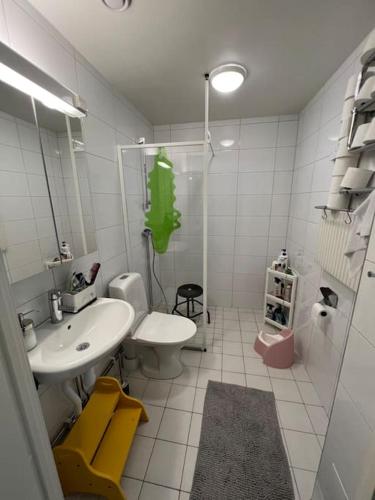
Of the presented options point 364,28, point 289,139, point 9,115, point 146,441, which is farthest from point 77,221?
point 289,139

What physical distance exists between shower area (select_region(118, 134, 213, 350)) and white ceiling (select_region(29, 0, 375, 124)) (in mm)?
453

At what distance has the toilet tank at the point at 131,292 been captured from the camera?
4.76ft

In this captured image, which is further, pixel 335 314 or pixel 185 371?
pixel 185 371

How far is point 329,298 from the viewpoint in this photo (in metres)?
1.28

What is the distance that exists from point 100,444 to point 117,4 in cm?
209

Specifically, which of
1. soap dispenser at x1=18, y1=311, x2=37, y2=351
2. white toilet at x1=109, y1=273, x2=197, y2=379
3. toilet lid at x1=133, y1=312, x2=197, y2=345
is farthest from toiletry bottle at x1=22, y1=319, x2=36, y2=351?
toilet lid at x1=133, y1=312, x2=197, y2=345

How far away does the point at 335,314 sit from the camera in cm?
124

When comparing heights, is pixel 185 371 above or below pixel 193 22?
below

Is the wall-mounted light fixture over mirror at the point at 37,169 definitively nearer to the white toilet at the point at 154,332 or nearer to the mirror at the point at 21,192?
the mirror at the point at 21,192

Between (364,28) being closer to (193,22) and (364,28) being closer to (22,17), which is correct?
(193,22)

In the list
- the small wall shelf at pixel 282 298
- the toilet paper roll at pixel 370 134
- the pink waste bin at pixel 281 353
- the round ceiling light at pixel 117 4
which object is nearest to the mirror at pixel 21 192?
the round ceiling light at pixel 117 4

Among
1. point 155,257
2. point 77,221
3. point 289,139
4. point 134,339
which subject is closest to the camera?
point 77,221

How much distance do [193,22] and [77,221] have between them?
1.17m

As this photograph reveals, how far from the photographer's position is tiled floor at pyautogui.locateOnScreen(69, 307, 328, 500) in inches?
40.3
